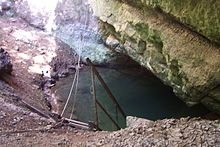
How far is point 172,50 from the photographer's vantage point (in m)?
7.14

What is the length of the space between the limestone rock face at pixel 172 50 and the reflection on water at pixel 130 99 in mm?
1913

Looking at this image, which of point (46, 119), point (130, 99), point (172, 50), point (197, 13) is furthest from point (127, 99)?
point (197, 13)

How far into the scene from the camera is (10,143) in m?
5.61

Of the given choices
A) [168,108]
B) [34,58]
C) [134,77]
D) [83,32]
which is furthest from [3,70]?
[168,108]

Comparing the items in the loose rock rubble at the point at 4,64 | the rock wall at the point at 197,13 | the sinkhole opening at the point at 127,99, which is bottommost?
the sinkhole opening at the point at 127,99

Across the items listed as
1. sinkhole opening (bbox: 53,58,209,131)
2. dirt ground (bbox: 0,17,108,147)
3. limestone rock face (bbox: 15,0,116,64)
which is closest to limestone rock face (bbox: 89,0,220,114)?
sinkhole opening (bbox: 53,58,209,131)

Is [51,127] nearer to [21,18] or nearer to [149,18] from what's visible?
[149,18]

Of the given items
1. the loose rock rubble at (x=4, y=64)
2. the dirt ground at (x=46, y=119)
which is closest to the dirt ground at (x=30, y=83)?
the dirt ground at (x=46, y=119)

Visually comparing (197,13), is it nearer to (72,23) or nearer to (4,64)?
(4,64)

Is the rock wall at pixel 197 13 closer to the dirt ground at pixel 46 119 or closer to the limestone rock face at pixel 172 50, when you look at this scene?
the limestone rock face at pixel 172 50

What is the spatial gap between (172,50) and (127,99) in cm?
386

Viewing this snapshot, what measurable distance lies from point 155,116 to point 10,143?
5.29 metres

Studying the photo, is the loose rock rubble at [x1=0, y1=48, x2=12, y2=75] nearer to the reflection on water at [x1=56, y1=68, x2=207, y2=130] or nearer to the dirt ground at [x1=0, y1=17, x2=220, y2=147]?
the dirt ground at [x1=0, y1=17, x2=220, y2=147]

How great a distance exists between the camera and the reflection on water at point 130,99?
9.70 m
